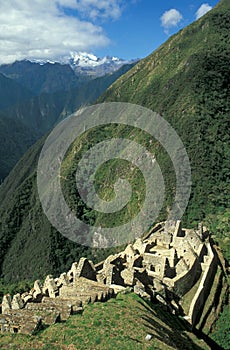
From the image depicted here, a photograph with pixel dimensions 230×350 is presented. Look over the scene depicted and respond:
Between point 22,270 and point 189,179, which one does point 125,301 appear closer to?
point 189,179

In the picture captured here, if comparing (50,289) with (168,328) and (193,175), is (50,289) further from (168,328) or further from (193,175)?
(193,175)

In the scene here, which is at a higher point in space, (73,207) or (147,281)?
(73,207)

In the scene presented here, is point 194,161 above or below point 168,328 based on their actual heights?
above

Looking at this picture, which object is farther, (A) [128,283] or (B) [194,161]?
(B) [194,161]

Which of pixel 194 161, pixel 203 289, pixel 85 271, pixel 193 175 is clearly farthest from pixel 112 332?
pixel 194 161

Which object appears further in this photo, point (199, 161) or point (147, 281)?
point (199, 161)

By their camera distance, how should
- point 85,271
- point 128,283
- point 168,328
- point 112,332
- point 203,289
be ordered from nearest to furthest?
point 112,332 < point 168,328 < point 128,283 < point 85,271 < point 203,289

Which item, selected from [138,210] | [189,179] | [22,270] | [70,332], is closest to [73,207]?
[22,270]
